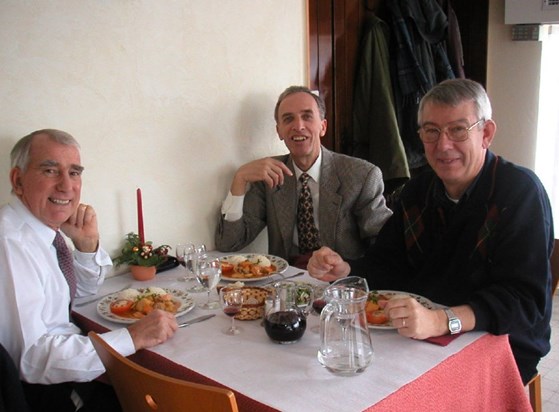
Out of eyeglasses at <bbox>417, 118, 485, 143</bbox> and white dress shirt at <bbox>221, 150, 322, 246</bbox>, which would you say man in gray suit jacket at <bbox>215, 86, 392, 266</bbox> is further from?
eyeglasses at <bbox>417, 118, 485, 143</bbox>

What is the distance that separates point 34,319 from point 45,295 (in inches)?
5.0

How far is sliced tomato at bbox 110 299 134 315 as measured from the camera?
1693mm

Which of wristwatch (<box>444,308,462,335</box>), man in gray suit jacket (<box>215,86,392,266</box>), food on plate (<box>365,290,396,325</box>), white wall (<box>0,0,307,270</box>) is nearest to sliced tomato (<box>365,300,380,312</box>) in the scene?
food on plate (<box>365,290,396,325</box>)

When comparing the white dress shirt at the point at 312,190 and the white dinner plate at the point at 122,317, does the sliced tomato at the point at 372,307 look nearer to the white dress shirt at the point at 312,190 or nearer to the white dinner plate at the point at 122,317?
the white dinner plate at the point at 122,317

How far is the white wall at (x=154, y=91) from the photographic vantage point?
1865mm

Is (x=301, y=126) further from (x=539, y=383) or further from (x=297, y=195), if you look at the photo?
(x=539, y=383)

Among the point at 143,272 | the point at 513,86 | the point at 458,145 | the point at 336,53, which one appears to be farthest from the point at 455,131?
the point at 513,86

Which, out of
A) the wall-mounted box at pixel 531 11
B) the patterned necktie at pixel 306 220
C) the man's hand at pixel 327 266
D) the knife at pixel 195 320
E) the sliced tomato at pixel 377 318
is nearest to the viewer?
the sliced tomato at pixel 377 318

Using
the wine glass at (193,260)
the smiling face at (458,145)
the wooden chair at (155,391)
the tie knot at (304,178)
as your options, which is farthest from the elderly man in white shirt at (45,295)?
the tie knot at (304,178)

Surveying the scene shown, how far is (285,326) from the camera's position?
1425mm

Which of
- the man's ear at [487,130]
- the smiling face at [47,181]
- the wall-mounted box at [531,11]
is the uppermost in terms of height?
the wall-mounted box at [531,11]

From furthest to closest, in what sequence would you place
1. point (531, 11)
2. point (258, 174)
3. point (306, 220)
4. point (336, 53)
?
1. point (531, 11)
2. point (336, 53)
3. point (306, 220)
4. point (258, 174)

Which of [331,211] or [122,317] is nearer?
[122,317]

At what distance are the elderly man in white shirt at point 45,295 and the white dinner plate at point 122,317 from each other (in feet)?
0.30
